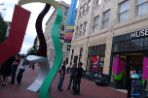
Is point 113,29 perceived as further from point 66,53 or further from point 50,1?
point 66,53

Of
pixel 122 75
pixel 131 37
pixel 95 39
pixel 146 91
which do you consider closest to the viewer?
pixel 146 91

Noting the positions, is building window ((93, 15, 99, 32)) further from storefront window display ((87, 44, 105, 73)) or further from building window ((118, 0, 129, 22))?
building window ((118, 0, 129, 22))

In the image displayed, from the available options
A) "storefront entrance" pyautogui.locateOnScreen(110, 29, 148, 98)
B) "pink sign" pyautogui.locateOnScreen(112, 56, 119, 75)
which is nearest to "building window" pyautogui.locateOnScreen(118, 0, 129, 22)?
"storefront entrance" pyautogui.locateOnScreen(110, 29, 148, 98)

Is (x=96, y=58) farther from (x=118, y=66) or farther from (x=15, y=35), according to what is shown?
(x=15, y=35)

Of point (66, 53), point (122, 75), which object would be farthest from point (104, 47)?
point (66, 53)

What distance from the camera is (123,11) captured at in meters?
25.9

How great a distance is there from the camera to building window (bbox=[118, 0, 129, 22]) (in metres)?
25.2

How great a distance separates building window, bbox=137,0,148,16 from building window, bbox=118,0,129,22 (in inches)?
77.4

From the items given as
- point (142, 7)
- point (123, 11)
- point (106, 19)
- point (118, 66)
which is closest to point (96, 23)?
point (106, 19)

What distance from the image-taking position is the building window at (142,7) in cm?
2195

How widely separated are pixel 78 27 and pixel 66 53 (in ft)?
79.6

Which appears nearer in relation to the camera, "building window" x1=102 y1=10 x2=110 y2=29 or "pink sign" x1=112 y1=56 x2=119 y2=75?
"pink sign" x1=112 y1=56 x2=119 y2=75

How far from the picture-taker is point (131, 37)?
2273 cm

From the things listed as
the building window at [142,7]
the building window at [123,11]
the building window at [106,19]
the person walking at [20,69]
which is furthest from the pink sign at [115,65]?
the person walking at [20,69]
